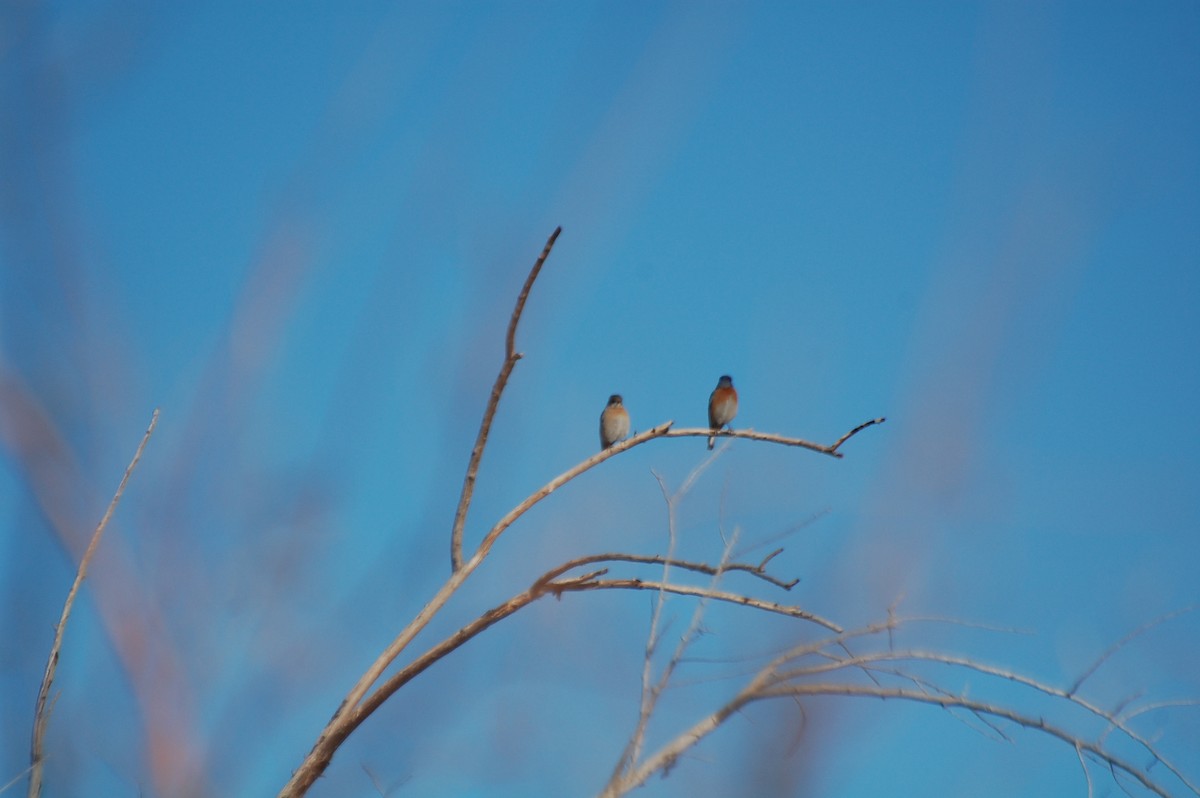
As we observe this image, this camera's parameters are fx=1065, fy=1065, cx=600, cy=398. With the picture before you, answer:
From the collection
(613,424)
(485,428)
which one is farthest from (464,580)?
(613,424)

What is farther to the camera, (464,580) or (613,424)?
(613,424)

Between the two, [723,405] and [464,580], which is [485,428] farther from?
[723,405]

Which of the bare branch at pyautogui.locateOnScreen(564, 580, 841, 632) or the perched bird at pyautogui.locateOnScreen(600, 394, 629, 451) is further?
the perched bird at pyautogui.locateOnScreen(600, 394, 629, 451)

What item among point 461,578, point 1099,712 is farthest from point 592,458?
point 1099,712

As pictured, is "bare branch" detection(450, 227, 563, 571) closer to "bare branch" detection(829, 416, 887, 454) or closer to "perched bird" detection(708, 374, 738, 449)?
"bare branch" detection(829, 416, 887, 454)

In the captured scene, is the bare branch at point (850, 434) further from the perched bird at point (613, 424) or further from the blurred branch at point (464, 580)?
the perched bird at point (613, 424)

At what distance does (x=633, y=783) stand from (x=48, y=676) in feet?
7.02

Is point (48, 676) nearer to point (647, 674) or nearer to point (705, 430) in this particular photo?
point (647, 674)

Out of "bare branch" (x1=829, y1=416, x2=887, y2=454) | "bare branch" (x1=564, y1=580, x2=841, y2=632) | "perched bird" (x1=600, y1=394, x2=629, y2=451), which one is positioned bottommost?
"bare branch" (x1=564, y1=580, x2=841, y2=632)

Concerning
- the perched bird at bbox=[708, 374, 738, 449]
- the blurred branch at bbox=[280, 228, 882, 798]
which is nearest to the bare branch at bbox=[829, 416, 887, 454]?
the blurred branch at bbox=[280, 228, 882, 798]

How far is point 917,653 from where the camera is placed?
3373 millimetres

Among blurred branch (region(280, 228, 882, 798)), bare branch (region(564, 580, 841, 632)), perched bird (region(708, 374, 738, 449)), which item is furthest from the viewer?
perched bird (region(708, 374, 738, 449))

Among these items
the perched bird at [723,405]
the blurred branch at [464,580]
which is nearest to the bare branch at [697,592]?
the blurred branch at [464,580]

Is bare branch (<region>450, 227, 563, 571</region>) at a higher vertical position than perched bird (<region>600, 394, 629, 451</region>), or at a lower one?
lower
